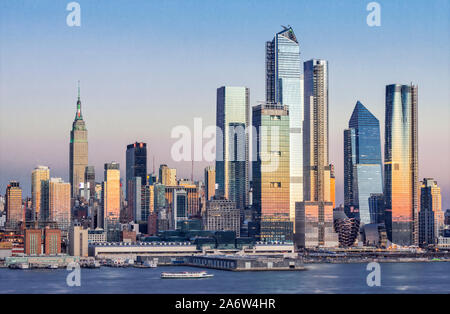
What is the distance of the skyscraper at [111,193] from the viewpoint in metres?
176

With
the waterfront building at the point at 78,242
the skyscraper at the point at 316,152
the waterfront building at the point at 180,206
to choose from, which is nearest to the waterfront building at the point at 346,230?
the skyscraper at the point at 316,152

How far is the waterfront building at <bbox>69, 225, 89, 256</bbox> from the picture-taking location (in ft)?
346

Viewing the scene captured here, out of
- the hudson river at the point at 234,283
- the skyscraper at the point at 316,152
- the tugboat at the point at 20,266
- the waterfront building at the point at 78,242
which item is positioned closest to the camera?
the hudson river at the point at 234,283

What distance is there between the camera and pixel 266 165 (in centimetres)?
13562

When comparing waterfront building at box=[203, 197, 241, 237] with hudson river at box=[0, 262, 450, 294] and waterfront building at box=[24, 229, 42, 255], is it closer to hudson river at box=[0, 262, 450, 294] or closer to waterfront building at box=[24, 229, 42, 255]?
waterfront building at box=[24, 229, 42, 255]

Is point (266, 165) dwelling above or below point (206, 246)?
above

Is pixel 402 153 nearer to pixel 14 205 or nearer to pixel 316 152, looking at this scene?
pixel 316 152

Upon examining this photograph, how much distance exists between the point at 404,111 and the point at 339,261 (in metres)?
59.7

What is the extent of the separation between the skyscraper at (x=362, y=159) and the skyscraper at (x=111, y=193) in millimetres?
53904

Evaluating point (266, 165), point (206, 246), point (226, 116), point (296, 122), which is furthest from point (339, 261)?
point (226, 116)

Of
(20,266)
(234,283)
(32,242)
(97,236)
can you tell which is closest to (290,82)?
(97,236)

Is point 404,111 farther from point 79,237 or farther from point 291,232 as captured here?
point 79,237

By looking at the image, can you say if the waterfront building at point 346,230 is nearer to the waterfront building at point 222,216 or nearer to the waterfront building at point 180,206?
the waterfront building at point 222,216

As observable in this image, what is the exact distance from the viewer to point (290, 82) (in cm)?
17075
